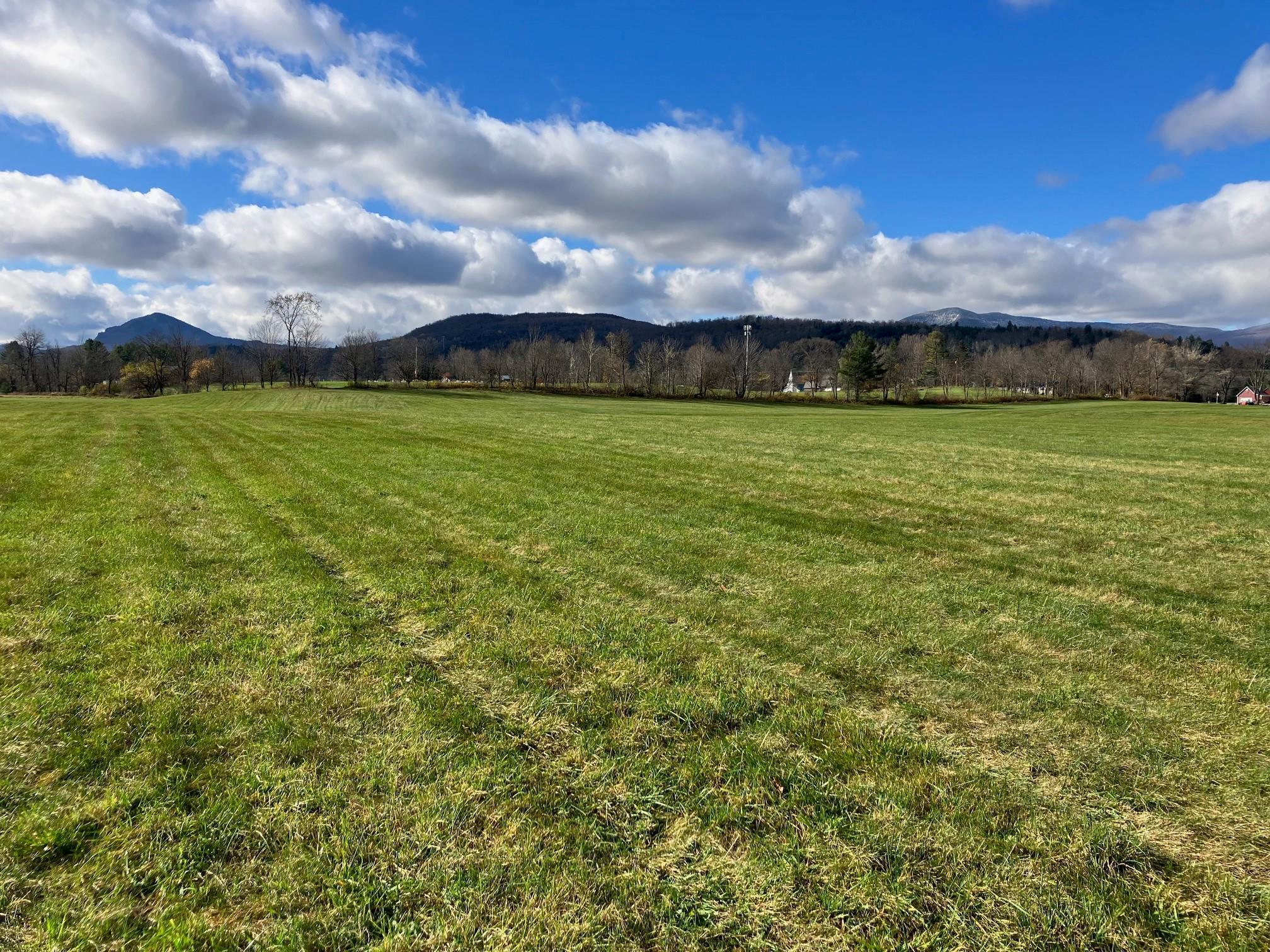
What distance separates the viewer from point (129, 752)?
3.58 m

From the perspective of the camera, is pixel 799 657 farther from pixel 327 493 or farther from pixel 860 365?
pixel 860 365

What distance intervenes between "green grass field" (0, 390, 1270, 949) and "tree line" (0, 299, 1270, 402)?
266 ft

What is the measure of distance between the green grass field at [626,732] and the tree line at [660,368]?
81.1 m

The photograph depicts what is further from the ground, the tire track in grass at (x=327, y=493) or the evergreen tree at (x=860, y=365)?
the evergreen tree at (x=860, y=365)

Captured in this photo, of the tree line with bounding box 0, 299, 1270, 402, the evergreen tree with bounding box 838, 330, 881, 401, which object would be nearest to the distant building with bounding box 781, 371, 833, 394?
the tree line with bounding box 0, 299, 1270, 402

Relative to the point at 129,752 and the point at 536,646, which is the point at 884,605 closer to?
the point at 536,646

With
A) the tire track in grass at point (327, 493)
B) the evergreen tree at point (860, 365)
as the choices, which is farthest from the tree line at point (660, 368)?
the tire track in grass at point (327, 493)

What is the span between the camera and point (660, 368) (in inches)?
4257

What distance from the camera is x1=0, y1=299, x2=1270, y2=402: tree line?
93.4 meters

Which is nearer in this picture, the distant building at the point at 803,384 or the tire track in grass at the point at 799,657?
the tire track in grass at the point at 799,657

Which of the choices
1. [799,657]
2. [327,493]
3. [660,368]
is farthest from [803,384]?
[799,657]

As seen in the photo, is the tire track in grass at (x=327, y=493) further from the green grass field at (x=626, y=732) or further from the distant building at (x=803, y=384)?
the distant building at (x=803, y=384)

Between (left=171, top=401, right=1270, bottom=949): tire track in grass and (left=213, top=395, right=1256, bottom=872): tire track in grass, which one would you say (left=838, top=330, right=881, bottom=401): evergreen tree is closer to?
(left=171, top=401, right=1270, bottom=949): tire track in grass

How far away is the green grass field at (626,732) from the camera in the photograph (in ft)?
8.68
